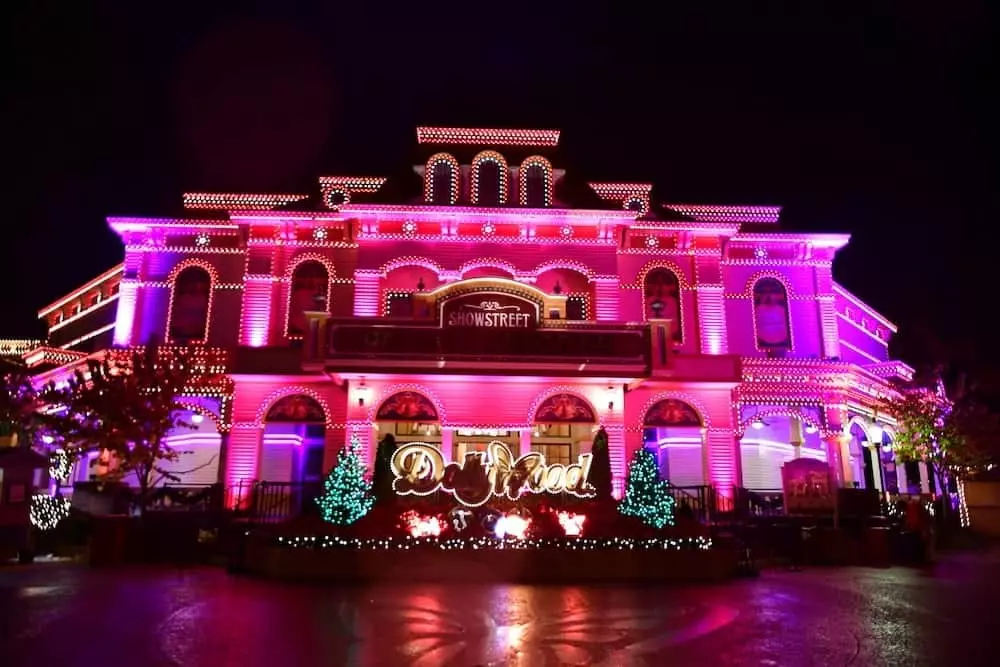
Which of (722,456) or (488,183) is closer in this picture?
(722,456)

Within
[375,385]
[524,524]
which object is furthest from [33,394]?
[524,524]

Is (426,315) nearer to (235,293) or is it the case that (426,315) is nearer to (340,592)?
(235,293)

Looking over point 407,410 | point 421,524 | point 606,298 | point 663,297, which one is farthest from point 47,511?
point 663,297

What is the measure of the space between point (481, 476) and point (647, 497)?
A: 3883 millimetres

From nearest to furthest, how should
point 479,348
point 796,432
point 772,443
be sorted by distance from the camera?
point 479,348
point 796,432
point 772,443

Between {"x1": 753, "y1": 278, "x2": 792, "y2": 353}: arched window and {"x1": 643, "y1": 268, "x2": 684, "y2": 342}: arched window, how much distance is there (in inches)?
121

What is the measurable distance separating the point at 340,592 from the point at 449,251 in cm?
1470

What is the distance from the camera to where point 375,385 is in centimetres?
2239

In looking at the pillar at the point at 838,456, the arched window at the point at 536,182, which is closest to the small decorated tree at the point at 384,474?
the arched window at the point at 536,182

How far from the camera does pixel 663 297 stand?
26109 millimetres

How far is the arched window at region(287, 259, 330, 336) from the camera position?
2517cm

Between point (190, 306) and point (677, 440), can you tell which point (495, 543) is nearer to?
point (677, 440)

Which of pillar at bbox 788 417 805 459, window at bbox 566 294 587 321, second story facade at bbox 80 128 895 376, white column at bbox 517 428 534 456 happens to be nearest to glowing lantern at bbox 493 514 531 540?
white column at bbox 517 428 534 456

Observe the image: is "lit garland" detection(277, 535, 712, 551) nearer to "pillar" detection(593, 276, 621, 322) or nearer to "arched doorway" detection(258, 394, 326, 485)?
"arched doorway" detection(258, 394, 326, 485)
